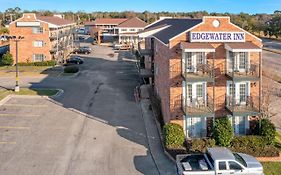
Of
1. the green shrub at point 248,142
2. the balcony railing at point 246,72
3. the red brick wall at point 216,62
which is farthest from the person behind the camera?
the red brick wall at point 216,62

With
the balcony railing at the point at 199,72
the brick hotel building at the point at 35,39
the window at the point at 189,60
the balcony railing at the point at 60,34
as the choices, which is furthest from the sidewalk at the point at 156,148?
the balcony railing at the point at 60,34

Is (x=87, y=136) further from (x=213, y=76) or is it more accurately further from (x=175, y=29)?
(x=175, y=29)

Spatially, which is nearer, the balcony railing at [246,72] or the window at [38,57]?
the balcony railing at [246,72]

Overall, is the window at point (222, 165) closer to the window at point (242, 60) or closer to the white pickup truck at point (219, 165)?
the white pickup truck at point (219, 165)

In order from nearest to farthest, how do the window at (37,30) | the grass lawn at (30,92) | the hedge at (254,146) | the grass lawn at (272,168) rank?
the grass lawn at (272,168) < the hedge at (254,146) < the grass lawn at (30,92) < the window at (37,30)

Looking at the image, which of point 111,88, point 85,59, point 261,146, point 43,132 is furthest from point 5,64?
point 261,146

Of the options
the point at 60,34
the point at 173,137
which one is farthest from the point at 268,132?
the point at 60,34

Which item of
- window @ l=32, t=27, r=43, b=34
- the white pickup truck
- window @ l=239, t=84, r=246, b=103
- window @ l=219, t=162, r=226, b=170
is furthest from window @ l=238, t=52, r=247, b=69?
window @ l=32, t=27, r=43, b=34
